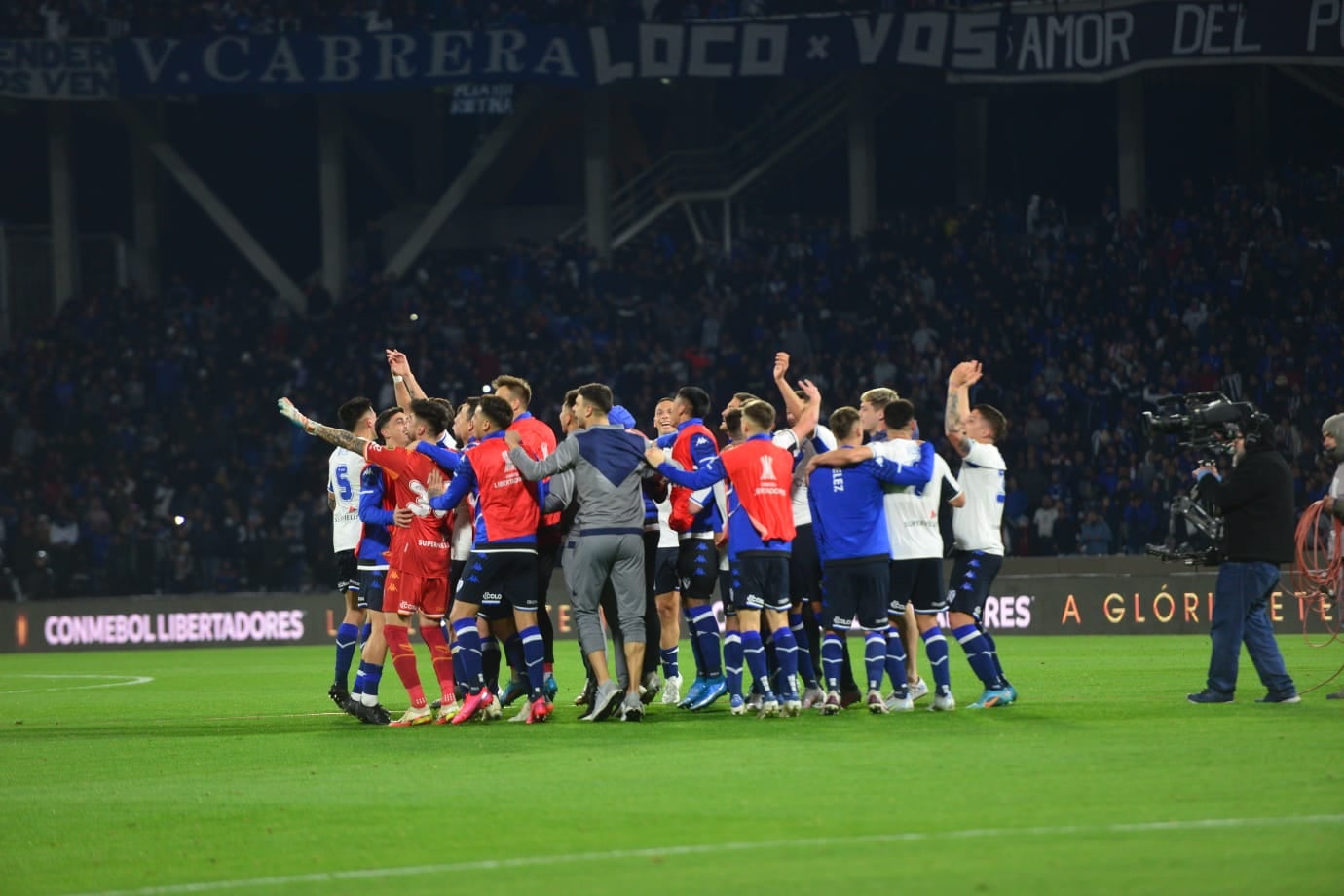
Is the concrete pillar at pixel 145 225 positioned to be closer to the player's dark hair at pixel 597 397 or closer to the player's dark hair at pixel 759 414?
the player's dark hair at pixel 597 397

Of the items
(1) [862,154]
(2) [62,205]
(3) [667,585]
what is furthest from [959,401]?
(2) [62,205]

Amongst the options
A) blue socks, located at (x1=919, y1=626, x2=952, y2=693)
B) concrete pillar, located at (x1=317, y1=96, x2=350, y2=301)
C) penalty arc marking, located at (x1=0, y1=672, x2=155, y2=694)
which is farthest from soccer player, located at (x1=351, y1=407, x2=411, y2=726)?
concrete pillar, located at (x1=317, y1=96, x2=350, y2=301)

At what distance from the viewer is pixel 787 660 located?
14.1 metres

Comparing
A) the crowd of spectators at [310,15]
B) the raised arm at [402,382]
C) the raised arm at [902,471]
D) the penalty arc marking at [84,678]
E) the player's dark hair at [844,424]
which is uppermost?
the crowd of spectators at [310,15]

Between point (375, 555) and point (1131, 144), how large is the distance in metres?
24.2

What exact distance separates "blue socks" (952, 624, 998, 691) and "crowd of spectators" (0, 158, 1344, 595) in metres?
14.7

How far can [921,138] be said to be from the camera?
41.7 meters

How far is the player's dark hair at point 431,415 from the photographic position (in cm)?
1434

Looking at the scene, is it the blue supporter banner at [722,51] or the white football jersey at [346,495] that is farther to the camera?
the blue supporter banner at [722,51]

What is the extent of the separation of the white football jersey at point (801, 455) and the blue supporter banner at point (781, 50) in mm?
20364

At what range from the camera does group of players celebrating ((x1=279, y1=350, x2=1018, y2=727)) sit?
1388 cm

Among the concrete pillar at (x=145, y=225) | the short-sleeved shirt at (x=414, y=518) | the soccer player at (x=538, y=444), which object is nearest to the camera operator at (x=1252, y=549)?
the soccer player at (x=538, y=444)

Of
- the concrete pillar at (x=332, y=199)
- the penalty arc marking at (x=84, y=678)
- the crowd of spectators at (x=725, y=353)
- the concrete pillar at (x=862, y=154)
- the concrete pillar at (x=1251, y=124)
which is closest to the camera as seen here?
the penalty arc marking at (x=84, y=678)

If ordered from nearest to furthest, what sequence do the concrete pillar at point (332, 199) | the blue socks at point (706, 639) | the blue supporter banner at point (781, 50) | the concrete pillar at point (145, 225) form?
1. the blue socks at point (706, 639)
2. the blue supporter banner at point (781, 50)
3. the concrete pillar at point (332, 199)
4. the concrete pillar at point (145, 225)
